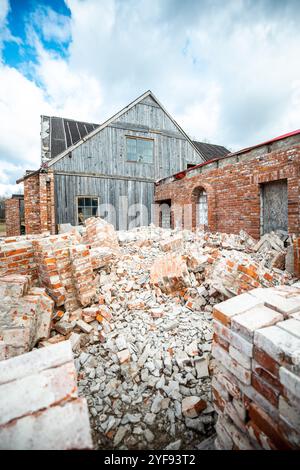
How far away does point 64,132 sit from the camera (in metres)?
11.9

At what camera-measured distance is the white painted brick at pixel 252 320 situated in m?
1.40

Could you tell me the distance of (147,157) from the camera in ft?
38.6

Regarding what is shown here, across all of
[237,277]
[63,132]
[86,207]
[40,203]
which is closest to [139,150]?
[86,207]

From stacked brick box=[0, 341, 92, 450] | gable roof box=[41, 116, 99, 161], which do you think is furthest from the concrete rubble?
gable roof box=[41, 116, 99, 161]

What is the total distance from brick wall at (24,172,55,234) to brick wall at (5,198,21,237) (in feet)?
16.3

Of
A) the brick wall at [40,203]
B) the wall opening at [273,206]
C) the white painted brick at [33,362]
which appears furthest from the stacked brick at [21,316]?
the brick wall at [40,203]

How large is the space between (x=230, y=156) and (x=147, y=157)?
5854mm

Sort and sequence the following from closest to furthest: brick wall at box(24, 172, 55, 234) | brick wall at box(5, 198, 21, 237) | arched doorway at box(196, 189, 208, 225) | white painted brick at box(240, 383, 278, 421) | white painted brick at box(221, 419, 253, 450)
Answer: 1. white painted brick at box(240, 383, 278, 421)
2. white painted brick at box(221, 419, 253, 450)
3. arched doorway at box(196, 189, 208, 225)
4. brick wall at box(24, 172, 55, 234)
5. brick wall at box(5, 198, 21, 237)

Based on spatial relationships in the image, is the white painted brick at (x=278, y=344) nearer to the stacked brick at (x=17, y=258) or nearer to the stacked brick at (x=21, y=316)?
the stacked brick at (x=21, y=316)

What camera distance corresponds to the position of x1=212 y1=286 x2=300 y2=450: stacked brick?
1146 millimetres

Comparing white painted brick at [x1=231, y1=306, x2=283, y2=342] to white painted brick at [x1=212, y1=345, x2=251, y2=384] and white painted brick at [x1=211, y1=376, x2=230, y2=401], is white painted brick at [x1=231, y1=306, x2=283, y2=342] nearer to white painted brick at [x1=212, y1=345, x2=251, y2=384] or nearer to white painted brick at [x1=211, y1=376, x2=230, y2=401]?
white painted brick at [x1=212, y1=345, x2=251, y2=384]

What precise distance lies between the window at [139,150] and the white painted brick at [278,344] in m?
11.3
